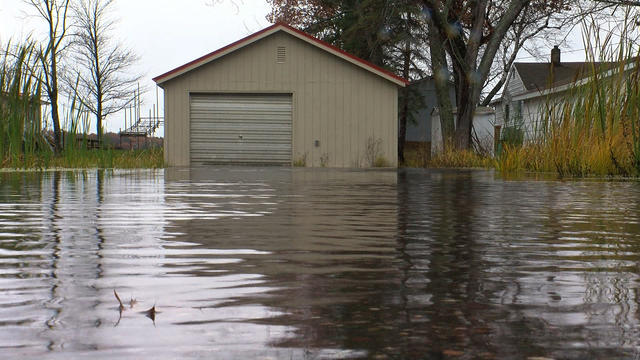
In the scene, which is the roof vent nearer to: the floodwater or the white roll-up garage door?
the white roll-up garage door

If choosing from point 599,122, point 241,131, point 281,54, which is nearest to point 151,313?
point 599,122

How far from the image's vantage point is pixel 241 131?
2797cm

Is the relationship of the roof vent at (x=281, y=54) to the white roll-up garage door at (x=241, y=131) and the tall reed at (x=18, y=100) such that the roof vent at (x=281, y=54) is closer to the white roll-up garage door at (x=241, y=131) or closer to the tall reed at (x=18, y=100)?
the white roll-up garage door at (x=241, y=131)

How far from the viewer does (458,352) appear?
4.92ft

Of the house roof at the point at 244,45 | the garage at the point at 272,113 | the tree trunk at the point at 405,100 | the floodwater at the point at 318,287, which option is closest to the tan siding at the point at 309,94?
the garage at the point at 272,113

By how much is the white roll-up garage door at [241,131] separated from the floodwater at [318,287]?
76.0 ft

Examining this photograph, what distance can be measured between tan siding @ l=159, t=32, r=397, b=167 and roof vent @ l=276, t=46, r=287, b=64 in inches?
5.2

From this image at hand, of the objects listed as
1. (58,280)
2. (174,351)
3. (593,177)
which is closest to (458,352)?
(174,351)

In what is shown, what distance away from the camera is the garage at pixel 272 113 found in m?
27.9

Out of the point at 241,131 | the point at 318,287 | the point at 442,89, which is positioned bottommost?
the point at 318,287

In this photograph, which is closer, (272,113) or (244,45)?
(244,45)

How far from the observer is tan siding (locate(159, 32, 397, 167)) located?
27938 millimetres

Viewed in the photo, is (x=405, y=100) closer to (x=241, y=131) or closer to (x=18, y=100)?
(x=241, y=131)

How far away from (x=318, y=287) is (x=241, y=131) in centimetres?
2592
